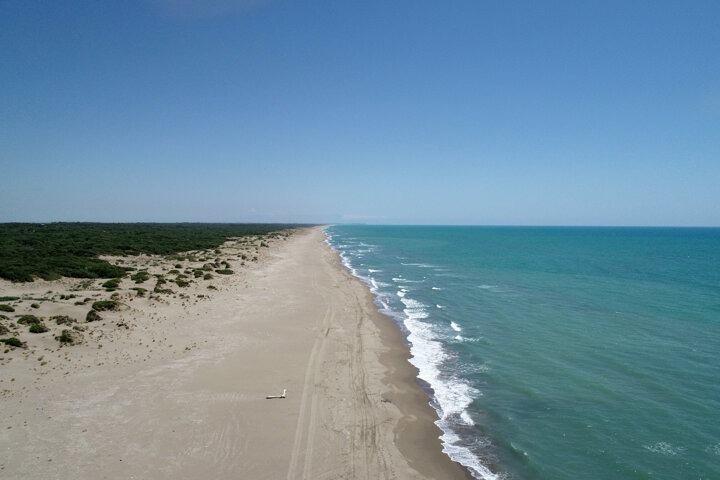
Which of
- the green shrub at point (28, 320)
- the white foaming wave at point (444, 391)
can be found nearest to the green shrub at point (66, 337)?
the green shrub at point (28, 320)

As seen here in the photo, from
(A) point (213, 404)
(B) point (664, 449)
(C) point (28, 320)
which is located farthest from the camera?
(C) point (28, 320)

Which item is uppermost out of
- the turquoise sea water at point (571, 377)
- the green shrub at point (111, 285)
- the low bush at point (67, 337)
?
the green shrub at point (111, 285)

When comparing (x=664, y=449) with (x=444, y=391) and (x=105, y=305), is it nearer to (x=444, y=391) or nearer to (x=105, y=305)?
(x=444, y=391)

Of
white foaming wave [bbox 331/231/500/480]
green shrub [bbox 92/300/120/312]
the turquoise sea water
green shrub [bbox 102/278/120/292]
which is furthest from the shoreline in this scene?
green shrub [bbox 102/278/120/292]

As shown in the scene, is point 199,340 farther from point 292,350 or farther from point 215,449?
point 215,449

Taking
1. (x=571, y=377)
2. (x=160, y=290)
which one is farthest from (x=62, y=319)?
(x=571, y=377)

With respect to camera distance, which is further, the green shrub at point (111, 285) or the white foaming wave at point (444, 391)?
the green shrub at point (111, 285)

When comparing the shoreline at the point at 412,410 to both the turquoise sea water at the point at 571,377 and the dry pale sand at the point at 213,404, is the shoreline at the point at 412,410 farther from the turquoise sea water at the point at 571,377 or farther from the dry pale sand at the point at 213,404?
the turquoise sea water at the point at 571,377
